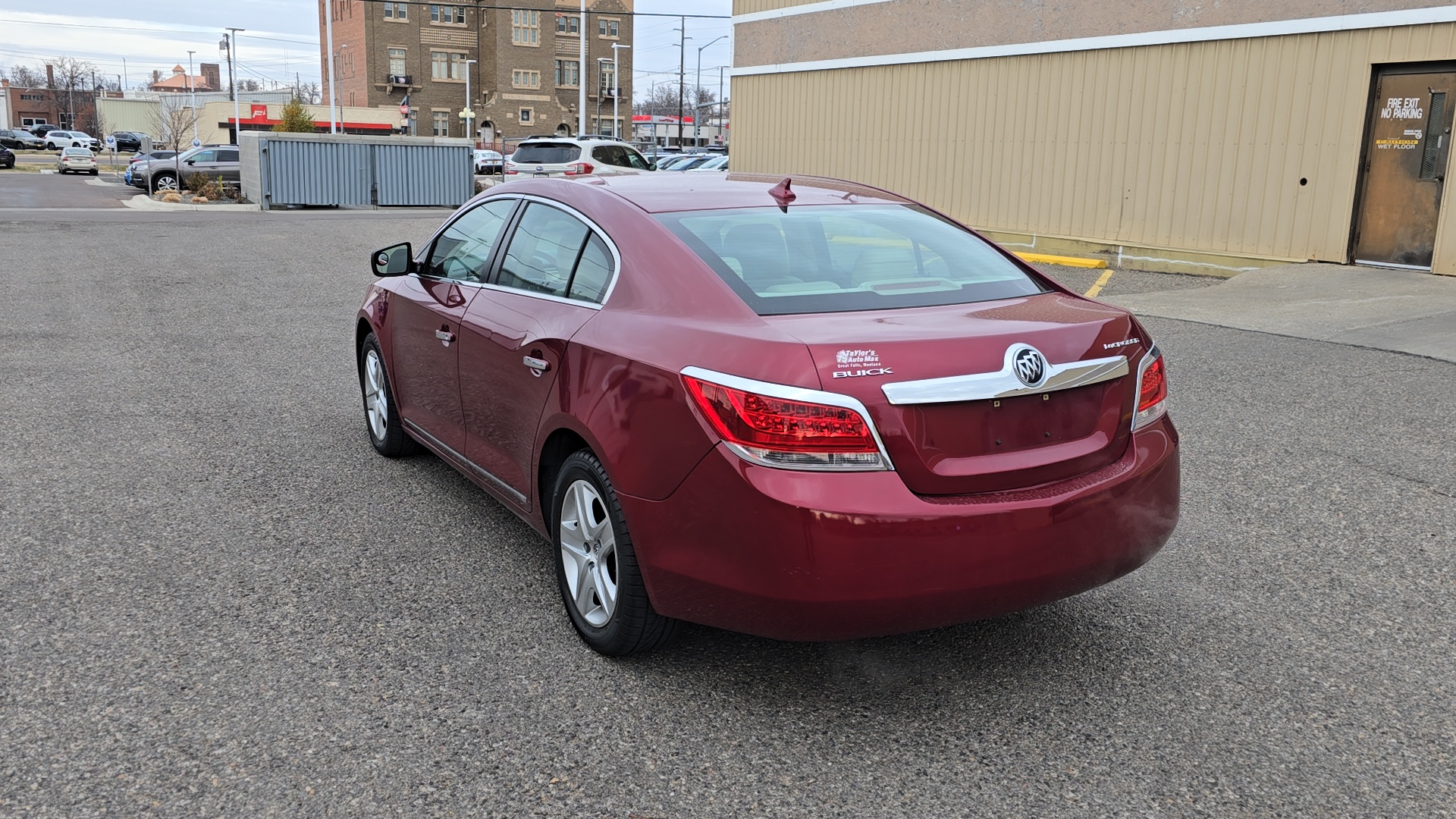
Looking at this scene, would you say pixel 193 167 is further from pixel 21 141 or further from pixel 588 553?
pixel 21 141

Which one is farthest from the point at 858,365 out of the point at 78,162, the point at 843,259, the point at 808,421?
the point at 78,162

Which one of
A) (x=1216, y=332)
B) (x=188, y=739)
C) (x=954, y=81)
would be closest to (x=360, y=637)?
(x=188, y=739)

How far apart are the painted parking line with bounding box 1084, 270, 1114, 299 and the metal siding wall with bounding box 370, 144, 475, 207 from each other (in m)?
20.1

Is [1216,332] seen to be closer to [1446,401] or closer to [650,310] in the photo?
[1446,401]

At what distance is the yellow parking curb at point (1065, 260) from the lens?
16.3 m

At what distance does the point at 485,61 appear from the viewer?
89938 millimetres

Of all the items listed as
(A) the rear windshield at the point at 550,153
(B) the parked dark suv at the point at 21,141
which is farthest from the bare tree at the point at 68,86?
(A) the rear windshield at the point at 550,153

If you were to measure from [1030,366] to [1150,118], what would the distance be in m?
13.9

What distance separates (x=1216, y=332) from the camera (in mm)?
10258

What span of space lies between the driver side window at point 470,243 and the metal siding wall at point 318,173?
89.0 feet

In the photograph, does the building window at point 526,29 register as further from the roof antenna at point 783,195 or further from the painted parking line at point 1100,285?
the roof antenna at point 783,195

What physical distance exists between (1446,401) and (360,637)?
6.61 m

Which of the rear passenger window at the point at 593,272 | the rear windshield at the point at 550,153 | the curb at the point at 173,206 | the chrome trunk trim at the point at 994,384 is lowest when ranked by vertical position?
the curb at the point at 173,206

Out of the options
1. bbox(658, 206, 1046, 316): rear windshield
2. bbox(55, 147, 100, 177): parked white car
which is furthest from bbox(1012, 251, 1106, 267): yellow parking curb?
bbox(55, 147, 100, 177): parked white car
